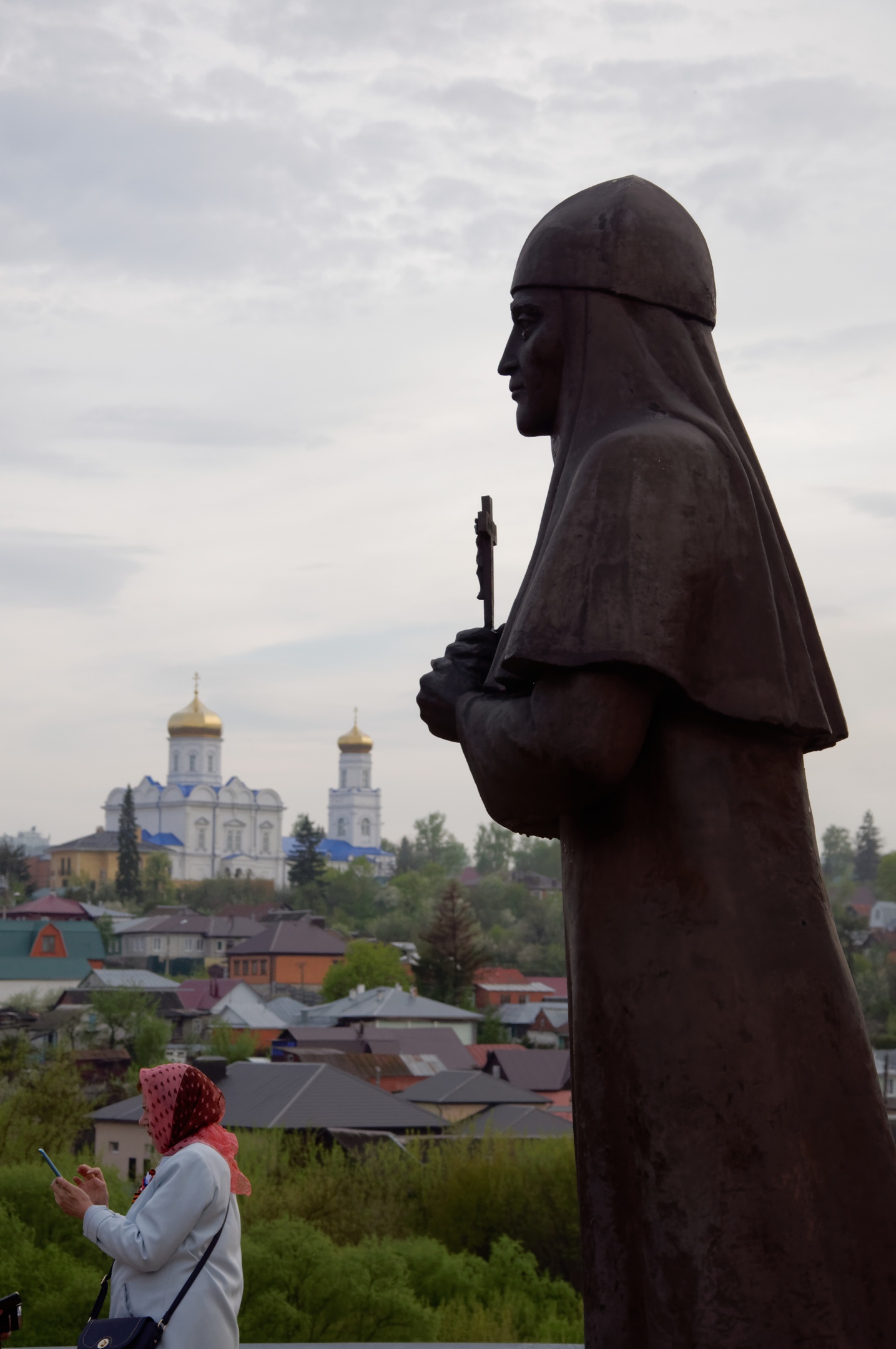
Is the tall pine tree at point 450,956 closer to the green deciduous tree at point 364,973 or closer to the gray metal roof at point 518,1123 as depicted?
the green deciduous tree at point 364,973

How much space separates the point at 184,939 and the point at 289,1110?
54.5 m

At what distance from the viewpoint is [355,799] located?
476ft

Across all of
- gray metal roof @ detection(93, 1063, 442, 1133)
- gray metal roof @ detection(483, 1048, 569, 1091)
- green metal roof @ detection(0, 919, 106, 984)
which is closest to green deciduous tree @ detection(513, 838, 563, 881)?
green metal roof @ detection(0, 919, 106, 984)

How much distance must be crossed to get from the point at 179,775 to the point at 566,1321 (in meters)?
114

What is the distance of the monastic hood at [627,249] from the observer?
8.24 ft

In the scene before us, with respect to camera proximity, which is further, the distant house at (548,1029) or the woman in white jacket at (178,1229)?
the distant house at (548,1029)

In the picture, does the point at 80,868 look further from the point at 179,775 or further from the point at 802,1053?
the point at 802,1053

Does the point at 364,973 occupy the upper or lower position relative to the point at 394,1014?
upper

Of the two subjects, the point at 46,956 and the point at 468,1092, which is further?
the point at 46,956

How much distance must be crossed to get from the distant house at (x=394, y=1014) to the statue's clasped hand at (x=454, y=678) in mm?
52129

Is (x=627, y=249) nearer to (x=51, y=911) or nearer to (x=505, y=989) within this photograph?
(x=505, y=989)

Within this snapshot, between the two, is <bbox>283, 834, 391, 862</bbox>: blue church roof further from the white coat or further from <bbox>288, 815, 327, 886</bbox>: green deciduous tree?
the white coat

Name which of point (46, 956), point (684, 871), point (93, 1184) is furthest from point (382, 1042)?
point (684, 871)

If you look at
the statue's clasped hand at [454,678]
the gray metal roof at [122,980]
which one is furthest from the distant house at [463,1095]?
the statue's clasped hand at [454,678]
